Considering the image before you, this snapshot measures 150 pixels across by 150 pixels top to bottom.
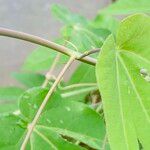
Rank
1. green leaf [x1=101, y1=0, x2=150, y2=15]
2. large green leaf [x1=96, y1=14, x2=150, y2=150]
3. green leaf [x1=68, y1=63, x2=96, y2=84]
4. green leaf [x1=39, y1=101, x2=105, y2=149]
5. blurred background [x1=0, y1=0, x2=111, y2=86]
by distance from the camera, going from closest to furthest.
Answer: large green leaf [x1=96, y1=14, x2=150, y2=150] → green leaf [x1=39, y1=101, x2=105, y2=149] → green leaf [x1=101, y1=0, x2=150, y2=15] → green leaf [x1=68, y1=63, x2=96, y2=84] → blurred background [x1=0, y1=0, x2=111, y2=86]

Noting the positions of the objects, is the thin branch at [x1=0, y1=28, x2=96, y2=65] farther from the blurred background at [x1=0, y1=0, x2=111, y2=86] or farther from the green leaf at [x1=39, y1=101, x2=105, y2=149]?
the blurred background at [x1=0, y1=0, x2=111, y2=86]

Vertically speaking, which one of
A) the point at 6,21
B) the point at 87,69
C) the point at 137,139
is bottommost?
the point at 6,21

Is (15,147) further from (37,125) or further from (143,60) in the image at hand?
(143,60)

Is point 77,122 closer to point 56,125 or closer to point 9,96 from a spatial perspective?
point 56,125

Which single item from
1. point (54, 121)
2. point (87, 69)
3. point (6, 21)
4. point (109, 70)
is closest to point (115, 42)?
point (109, 70)

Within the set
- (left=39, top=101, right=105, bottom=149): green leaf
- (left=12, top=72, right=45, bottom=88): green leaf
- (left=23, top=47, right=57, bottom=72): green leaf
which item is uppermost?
(left=39, top=101, right=105, bottom=149): green leaf

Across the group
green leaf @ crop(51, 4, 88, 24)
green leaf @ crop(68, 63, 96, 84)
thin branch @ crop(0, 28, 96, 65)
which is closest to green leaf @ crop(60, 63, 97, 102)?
green leaf @ crop(68, 63, 96, 84)
